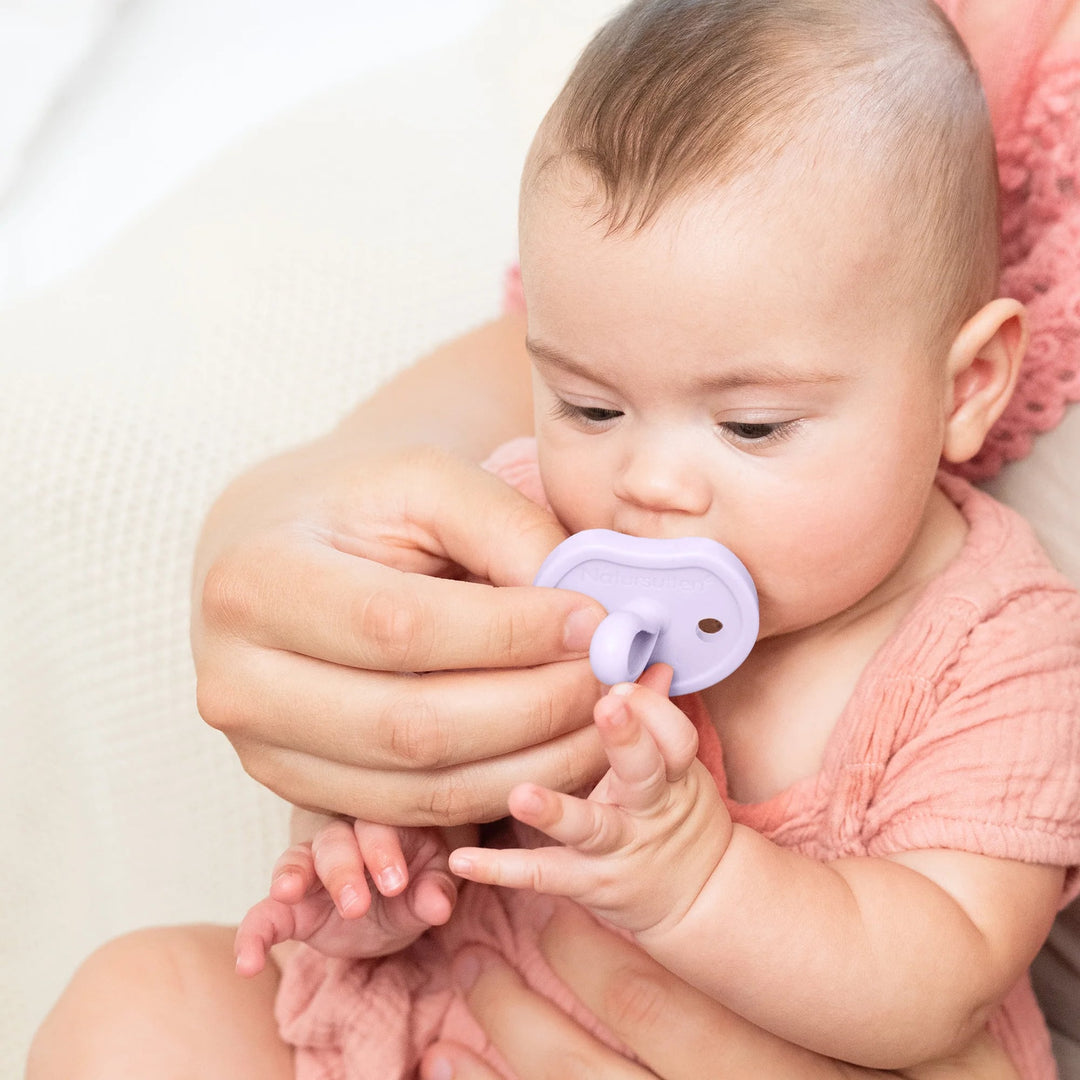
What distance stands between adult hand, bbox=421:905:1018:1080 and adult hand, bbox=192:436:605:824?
8.0 inches

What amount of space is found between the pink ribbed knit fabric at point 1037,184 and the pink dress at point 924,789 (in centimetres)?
11

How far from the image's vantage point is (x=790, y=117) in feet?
2.77

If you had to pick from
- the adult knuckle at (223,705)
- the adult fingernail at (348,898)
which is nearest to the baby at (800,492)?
the adult fingernail at (348,898)

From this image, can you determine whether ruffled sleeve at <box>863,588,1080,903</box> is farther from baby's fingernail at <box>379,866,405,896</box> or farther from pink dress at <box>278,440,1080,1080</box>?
baby's fingernail at <box>379,866,405,896</box>

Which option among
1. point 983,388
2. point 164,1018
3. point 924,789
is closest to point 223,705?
point 164,1018

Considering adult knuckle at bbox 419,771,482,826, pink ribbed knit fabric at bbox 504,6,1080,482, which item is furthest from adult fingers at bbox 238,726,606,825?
pink ribbed knit fabric at bbox 504,6,1080,482

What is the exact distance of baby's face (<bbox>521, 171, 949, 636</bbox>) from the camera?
0.84m

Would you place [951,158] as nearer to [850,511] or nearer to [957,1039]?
[850,511]

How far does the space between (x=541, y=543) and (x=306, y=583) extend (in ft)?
0.54

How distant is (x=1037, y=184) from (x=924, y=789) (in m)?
0.55

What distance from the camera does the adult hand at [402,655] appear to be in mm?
820

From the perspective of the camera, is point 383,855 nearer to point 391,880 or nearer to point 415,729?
point 391,880

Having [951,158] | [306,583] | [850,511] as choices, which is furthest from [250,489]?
[951,158]

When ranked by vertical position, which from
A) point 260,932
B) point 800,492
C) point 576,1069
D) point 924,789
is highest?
point 800,492
